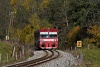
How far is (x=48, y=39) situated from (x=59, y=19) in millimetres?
34263

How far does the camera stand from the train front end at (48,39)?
161ft

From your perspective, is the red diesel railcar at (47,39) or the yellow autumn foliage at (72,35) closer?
the red diesel railcar at (47,39)

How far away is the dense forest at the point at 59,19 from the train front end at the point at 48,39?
755cm

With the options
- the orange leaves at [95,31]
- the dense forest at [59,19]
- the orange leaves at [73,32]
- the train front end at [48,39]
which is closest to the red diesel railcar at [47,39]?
the train front end at [48,39]

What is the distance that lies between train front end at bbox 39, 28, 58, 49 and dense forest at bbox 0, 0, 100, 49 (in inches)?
297

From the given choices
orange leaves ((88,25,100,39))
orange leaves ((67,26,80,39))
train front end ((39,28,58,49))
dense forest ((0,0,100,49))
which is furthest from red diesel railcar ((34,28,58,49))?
orange leaves ((67,26,80,39))

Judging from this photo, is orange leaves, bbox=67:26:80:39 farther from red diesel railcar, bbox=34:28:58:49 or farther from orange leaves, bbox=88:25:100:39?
red diesel railcar, bbox=34:28:58:49

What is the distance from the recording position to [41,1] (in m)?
102

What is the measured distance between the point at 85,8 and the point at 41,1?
124ft

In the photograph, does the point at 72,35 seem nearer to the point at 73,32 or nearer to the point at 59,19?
the point at 73,32

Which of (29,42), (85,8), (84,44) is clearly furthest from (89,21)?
(29,42)

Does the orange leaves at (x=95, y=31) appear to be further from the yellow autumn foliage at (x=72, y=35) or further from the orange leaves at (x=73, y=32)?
the yellow autumn foliage at (x=72, y=35)

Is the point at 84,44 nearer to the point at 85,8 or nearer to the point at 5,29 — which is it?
the point at 85,8

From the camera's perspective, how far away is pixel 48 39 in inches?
1943
